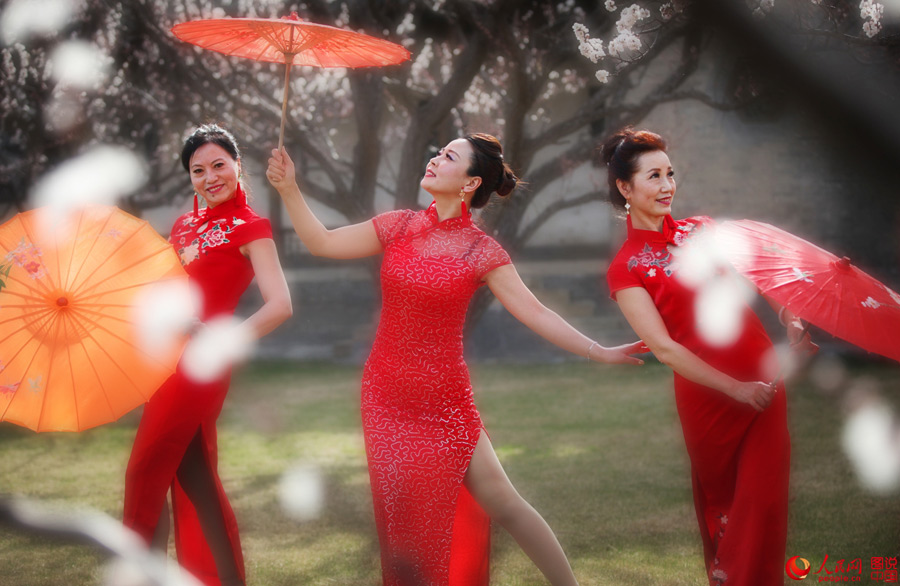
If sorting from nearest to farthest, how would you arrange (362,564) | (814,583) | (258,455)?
(814,583), (362,564), (258,455)

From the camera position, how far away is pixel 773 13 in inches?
189

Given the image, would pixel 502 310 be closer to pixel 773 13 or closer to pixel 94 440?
pixel 94 440

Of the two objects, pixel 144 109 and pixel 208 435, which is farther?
pixel 144 109

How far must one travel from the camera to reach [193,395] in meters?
3.54

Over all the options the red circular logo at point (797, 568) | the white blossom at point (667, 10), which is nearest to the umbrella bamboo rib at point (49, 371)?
the white blossom at point (667, 10)

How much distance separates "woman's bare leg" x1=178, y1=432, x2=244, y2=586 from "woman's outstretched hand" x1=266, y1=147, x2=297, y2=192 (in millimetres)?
1051

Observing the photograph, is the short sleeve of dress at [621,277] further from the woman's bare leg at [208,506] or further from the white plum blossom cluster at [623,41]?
the woman's bare leg at [208,506]

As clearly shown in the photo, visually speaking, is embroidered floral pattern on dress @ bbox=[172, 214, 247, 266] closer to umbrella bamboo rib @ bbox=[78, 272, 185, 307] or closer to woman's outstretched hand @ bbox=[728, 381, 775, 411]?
umbrella bamboo rib @ bbox=[78, 272, 185, 307]

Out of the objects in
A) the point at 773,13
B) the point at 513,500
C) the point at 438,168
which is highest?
the point at 773,13

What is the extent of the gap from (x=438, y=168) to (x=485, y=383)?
7.38 m

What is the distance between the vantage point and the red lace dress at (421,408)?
321cm

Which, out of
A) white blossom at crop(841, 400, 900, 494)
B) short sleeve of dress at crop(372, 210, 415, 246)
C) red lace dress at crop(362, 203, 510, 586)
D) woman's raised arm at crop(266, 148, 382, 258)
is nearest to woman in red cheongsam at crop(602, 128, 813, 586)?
red lace dress at crop(362, 203, 510, 586)

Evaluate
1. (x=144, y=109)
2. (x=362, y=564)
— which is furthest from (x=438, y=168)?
(x=144, y=109)

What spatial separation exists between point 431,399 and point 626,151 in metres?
1.08
